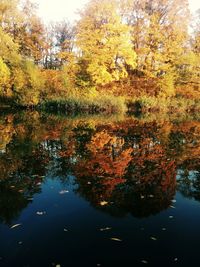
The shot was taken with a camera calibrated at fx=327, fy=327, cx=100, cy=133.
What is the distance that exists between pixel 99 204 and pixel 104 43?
28.1m

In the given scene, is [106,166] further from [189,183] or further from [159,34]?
[159,34]

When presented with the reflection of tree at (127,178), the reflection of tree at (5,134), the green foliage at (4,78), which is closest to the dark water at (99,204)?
the reflection of tree at (127,178)

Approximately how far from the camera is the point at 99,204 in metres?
7.27

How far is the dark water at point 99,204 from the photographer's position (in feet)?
17.1

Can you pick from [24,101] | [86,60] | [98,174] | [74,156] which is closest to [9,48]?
[24,101]

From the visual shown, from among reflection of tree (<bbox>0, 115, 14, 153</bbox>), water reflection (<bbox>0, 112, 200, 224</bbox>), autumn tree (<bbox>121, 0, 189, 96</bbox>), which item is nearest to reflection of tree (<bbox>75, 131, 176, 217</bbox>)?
water reflection (<bbox>0, 112, 200, 224</bbox>)

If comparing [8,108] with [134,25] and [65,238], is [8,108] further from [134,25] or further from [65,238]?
[65,238]

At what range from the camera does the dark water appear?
→ 17.1 feet

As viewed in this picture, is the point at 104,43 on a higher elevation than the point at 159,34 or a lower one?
lower

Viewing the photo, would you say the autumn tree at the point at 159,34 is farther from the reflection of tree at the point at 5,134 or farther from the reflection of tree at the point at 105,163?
the reflection of tree at the point at 105,163

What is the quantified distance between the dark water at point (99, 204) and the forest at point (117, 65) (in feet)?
58.9

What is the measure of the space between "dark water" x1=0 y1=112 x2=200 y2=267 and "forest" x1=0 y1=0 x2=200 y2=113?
58.9 feet

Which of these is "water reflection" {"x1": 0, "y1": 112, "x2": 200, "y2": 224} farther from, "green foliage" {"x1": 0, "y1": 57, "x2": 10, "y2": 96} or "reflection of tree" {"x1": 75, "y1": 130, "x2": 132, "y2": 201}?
"green foliage" {"x1": 0, "y1": 57, "x2": 10, "y2": 96}

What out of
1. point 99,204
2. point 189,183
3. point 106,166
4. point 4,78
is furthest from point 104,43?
point 99,204
